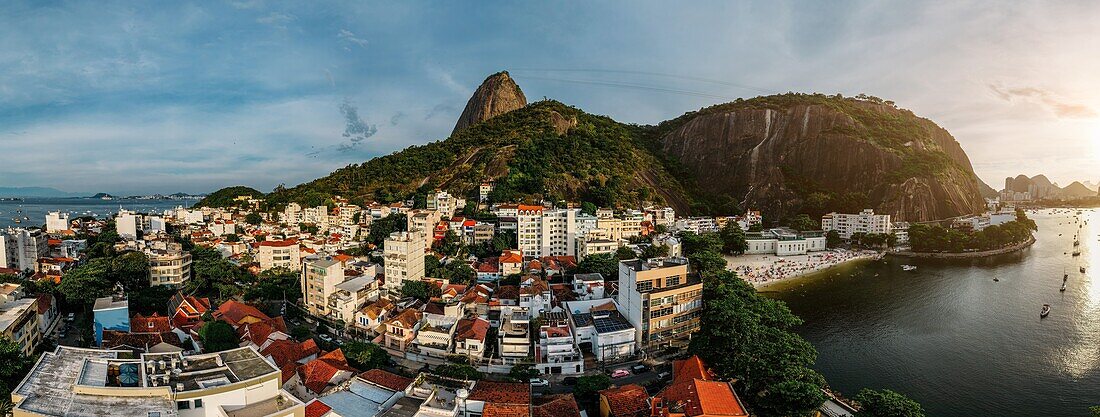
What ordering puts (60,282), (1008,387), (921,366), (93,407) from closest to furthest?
(93,407)
(1008,387)
(921,366)
(60,282)

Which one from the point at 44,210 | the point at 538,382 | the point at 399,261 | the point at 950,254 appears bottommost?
the point at 538,382

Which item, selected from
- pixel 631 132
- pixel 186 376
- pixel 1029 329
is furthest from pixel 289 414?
pixel 631 132

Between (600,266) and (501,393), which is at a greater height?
(600,266)

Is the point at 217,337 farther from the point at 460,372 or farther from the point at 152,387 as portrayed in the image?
the point at 152,387

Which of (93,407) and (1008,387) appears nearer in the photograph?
(93,407)

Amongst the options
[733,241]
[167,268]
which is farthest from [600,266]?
[167,268]

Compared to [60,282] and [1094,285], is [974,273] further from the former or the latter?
[60,282]
